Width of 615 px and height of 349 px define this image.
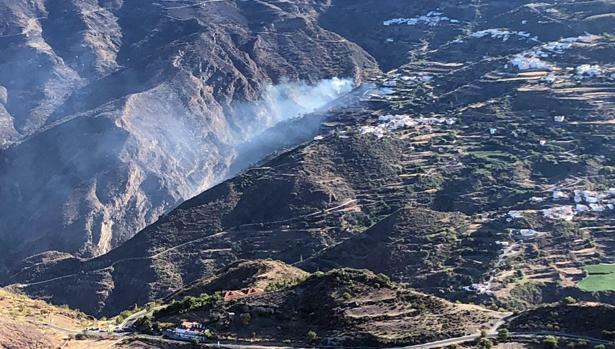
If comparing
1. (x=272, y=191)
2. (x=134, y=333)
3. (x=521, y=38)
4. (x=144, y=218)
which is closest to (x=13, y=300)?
(x=134, y=333)

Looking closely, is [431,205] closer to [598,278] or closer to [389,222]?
[389,222]

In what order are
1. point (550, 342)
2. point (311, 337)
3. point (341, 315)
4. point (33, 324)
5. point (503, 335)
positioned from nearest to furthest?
point (550, 342) → point (503, 335) → point (311, 337) → point (341, 315) → point (33, 324)

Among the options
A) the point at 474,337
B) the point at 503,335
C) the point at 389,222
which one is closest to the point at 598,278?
the point at 389,222

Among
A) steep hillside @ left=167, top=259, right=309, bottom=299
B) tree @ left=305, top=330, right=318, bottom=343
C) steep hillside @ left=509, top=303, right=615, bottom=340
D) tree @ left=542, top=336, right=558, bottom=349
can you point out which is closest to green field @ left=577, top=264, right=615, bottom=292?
steep hillside @ left=167, top=259, right=309, bottom=299

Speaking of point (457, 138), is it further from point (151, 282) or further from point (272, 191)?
point (151, 282)

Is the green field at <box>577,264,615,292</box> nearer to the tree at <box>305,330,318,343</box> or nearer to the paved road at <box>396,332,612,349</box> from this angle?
the paved road at <box>396,332,612,349</box>

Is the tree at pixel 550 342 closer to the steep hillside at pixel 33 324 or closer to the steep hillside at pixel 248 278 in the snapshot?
the steep hillside at pixel 248 278
